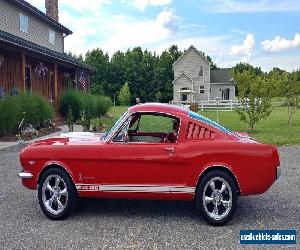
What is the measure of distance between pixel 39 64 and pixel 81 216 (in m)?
18.6

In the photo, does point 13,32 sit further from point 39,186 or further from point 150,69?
point 150,69

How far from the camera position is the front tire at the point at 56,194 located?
5.36 m

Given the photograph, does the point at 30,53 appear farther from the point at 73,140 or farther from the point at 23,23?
the point at 73,140

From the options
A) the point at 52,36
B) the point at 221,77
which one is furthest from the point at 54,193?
the point at 221,77

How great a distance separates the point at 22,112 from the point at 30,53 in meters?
4.99

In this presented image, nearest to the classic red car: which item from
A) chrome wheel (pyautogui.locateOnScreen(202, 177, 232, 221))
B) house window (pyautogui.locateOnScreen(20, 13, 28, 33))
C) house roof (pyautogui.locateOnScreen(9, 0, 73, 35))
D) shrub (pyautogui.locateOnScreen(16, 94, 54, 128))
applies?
chrome wheel (pyautogui.locateOnScreen(202, 177, 232, 221))

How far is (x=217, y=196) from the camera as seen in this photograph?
514 centimetres

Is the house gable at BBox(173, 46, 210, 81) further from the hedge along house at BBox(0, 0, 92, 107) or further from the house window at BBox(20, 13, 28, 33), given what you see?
the house window at BBox(20, 13, 28, 33)

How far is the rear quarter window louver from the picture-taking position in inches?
209

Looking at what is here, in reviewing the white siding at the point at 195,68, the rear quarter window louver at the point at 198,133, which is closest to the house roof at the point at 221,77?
the white siding at the point at 195,68

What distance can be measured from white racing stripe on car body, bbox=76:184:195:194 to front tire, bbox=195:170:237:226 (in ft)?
0.57

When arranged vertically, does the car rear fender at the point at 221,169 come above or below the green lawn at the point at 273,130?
above

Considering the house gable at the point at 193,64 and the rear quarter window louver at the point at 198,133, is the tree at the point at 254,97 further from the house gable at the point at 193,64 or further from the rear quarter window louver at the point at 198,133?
the house gable at the point at 193,64

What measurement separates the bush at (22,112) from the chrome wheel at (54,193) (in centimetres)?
960
